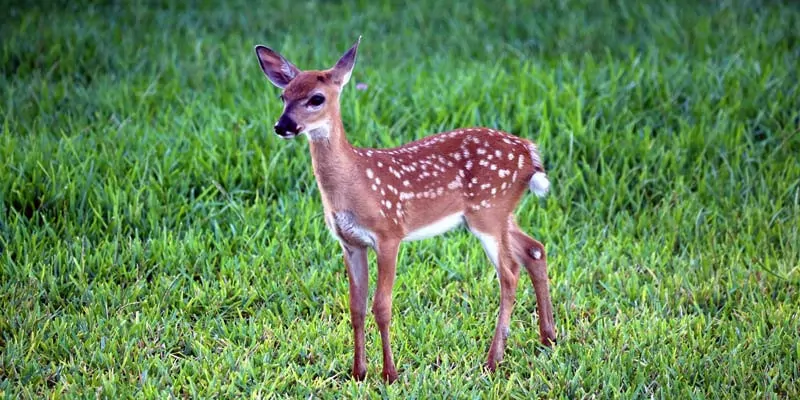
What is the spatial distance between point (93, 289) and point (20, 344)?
659 mm

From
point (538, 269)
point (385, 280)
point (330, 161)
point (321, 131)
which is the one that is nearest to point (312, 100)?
point (321, 131)

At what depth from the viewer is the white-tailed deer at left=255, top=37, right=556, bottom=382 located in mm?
4715

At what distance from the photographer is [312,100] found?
457 cm

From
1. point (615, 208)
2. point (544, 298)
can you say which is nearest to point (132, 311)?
point (544, 298)

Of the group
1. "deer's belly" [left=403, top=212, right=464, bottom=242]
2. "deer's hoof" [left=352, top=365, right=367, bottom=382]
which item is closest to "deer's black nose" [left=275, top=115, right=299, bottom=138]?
"deer's belly" [left=403, top=212, right=464, bottom=242]

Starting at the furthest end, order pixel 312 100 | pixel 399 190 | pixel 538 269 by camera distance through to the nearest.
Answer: pixel 538 269
pixel 399 190
pixel 312 100

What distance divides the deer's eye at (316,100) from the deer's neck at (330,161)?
5.8 inches

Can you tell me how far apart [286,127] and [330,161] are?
39 cm

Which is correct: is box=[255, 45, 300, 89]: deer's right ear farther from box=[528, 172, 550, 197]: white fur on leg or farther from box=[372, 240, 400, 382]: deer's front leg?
box=[528, 172, 550, 197]: white fur on leg

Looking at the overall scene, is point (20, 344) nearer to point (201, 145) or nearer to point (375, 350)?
point (375, 350)

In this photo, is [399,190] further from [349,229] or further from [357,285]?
[357,285]

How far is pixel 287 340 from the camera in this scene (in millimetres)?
5363

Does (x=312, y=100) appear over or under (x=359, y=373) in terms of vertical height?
over

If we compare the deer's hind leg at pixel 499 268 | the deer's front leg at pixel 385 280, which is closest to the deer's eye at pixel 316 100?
the deer's front leg at pixel 385 280
